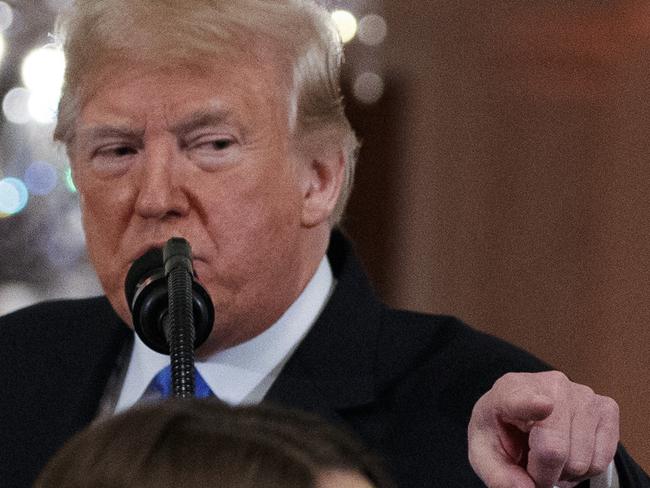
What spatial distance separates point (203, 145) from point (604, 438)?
1.99ft

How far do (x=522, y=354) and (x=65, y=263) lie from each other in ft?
5.10

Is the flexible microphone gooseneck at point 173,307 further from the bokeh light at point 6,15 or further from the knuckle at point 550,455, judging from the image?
the bokeh light at point 6,15

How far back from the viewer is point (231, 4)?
165 cm

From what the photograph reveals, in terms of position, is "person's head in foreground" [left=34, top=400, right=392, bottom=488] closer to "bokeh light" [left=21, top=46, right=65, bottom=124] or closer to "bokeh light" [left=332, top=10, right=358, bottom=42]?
"bokeh light" [left=21, top=46, right=65, bottom=124]

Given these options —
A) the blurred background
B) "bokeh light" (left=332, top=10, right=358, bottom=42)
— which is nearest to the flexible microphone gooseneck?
the blurred background

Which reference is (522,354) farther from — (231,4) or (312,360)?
(231,4)

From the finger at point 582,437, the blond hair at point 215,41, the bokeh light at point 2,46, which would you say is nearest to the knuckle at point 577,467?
the finger at point 582,437

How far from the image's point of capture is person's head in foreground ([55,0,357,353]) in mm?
1606

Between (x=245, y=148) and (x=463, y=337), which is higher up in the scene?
(x=245, y=148)

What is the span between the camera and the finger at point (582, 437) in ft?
3.90

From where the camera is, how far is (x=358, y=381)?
168 centimetres

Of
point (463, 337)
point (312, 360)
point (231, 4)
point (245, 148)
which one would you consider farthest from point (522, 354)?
point (231, 4)

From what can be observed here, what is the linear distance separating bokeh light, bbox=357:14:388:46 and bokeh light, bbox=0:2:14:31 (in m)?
0.71

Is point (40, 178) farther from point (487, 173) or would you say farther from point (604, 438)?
point (604, 438)
